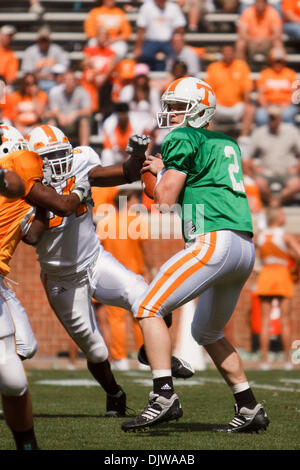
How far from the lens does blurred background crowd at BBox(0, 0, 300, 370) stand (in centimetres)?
1070

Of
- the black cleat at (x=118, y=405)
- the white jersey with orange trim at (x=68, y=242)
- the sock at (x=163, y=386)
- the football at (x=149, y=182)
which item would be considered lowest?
the black cleat at (x=118, y=405)

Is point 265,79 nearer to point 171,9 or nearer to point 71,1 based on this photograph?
point 171,9

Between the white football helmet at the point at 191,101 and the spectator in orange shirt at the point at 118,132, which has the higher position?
the white football helmet at the point at 191,101

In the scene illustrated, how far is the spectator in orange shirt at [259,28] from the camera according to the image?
43.6 ft

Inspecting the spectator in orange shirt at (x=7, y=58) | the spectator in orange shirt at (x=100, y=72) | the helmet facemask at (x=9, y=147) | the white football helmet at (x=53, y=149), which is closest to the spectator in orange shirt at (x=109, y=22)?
the spectator in orange shirt at (x=100, y=72)

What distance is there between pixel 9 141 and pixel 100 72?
27.3 feet

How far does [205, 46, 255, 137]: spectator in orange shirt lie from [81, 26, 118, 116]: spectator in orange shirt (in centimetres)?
138

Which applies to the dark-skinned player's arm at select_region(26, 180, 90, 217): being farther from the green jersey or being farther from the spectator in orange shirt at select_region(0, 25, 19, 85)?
the spectator in orange shirt at select_region(0, 25, 19, 85)

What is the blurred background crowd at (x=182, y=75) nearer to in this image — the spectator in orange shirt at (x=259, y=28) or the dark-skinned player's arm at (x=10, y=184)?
the spectator in orange shirt at (x=259, y=28)

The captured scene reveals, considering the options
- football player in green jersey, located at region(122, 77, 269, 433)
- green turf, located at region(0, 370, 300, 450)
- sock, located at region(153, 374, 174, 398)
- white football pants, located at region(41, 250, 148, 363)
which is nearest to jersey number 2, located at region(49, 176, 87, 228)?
white football pants, located at region(41, 250, 148, 363)

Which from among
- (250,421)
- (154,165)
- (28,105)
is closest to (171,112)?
(154,165)

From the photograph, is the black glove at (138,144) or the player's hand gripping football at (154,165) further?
the black glove at (138,144)

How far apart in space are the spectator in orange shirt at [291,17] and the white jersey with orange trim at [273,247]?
4473 millimetres

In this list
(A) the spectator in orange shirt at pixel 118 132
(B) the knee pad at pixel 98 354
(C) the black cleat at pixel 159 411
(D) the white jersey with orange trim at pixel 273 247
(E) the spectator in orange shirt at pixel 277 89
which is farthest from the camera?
(E) the spectator in orange shirt at pixel 277 89
